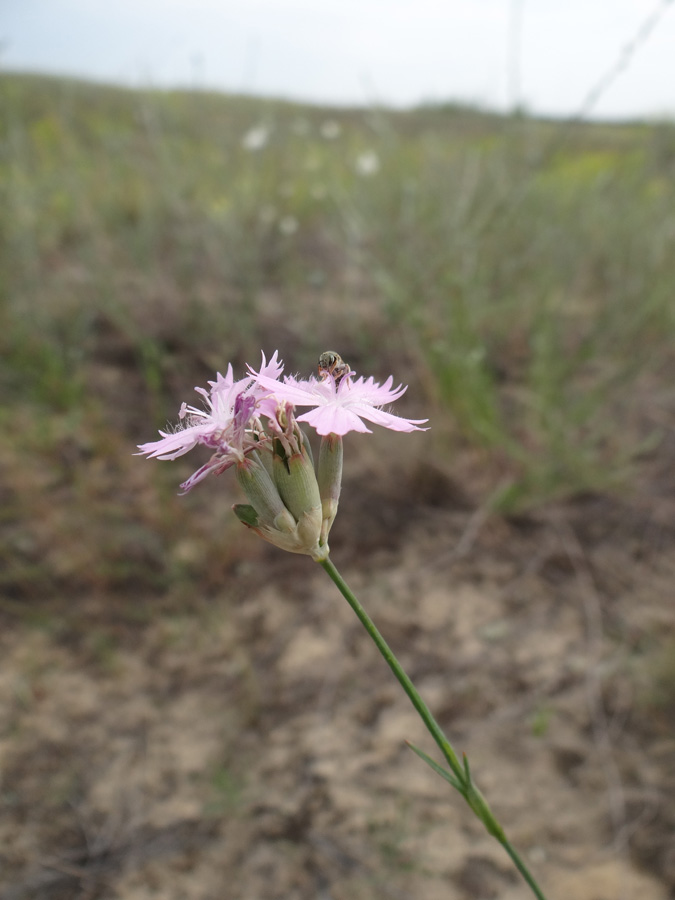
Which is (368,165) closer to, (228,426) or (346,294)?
(346,294)

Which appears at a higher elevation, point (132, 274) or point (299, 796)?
point (132, 274)

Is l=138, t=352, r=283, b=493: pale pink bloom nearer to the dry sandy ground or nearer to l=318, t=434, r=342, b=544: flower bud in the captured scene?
l=318, t=434, r=342, b=544: flower bud

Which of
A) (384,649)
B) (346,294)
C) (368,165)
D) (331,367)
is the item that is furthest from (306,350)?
(384,649)

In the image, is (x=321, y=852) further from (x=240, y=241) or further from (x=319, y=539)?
(x=240, y=241)

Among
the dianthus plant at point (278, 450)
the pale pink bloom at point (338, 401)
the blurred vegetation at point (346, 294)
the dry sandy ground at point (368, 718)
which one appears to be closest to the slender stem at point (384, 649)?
the dianthus plant at point (278, 450)

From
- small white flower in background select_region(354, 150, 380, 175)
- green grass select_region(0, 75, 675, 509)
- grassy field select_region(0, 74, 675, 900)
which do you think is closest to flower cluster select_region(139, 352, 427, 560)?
grassy field select_region(0, 74, 675, 900)

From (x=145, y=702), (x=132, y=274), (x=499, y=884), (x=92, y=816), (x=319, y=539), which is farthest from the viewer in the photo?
(x=132, y=274)

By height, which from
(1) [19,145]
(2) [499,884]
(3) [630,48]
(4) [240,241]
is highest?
(1) [19,145]

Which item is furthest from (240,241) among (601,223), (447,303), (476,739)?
(476,739)

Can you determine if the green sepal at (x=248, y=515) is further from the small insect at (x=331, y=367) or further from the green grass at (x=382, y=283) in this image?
the green grass at (x=382, y=283)
